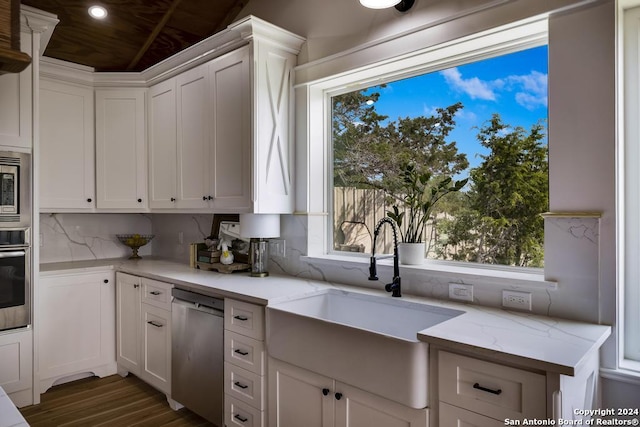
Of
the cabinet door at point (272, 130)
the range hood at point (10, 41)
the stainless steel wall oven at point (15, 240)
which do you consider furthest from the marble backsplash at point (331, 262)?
the range hood at point (10, 41)

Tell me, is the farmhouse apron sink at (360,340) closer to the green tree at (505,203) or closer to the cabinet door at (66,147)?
the green tree at (505,203)

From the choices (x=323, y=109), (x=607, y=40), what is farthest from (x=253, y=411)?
(x=607, y=40)

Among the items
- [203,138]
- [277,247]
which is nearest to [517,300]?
[277,247]

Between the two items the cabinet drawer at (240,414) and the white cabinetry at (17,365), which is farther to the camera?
the white cabinetry at (17,365)

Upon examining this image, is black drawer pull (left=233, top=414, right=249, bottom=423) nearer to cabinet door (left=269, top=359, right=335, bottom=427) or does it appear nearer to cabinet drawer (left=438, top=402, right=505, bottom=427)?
cabinet door (left=269, top=359, right=335, bottom=427)

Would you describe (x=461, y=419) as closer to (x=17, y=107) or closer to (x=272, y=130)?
(x=272, y=130)

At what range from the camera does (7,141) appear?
2799 millimetres

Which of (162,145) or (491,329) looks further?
(162,145)

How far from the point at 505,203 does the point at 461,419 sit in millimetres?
1128

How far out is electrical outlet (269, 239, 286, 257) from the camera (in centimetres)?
311

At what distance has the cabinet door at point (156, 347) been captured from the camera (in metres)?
2.95

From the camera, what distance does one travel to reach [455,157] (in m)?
2.45

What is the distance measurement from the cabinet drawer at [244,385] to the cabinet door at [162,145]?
1560mm

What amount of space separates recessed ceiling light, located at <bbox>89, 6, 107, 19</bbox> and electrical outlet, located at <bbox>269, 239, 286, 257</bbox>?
216cm
